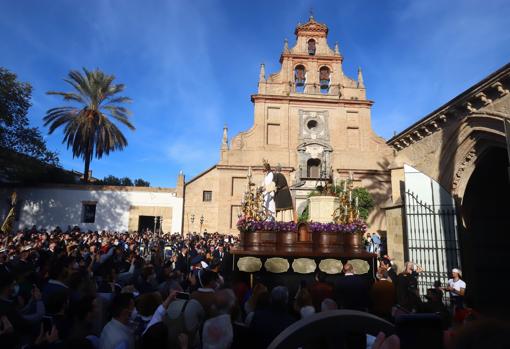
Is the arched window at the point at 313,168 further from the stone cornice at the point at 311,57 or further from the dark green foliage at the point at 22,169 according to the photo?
the dark green foliage at the point at 22,169

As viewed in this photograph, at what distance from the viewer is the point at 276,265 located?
902cm

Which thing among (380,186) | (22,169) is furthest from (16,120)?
(380,186)

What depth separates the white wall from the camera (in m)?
27.1

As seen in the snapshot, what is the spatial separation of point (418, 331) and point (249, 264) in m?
7.30

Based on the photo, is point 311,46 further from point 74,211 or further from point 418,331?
point 418,331

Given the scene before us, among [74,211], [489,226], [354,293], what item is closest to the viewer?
[354,293]

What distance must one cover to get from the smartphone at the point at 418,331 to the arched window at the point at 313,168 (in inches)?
1119

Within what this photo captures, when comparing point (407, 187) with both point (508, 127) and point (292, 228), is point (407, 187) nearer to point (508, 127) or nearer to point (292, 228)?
point (508, 127)

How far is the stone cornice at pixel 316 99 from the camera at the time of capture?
30578 mm

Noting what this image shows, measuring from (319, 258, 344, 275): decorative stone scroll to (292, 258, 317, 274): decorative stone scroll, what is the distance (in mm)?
225

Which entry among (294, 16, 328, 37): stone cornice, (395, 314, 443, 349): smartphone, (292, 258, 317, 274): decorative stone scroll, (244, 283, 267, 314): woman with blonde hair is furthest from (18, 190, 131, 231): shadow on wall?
(395, 314, 443, 349): smartphone

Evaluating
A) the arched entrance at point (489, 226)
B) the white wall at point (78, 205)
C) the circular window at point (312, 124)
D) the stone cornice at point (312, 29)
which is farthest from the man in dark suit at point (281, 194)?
the stone cornice at point (312, 29)

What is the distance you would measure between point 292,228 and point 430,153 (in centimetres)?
756

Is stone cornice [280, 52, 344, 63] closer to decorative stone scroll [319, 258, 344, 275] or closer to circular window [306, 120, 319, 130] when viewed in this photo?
circular window [306, 120, 319, 130]
